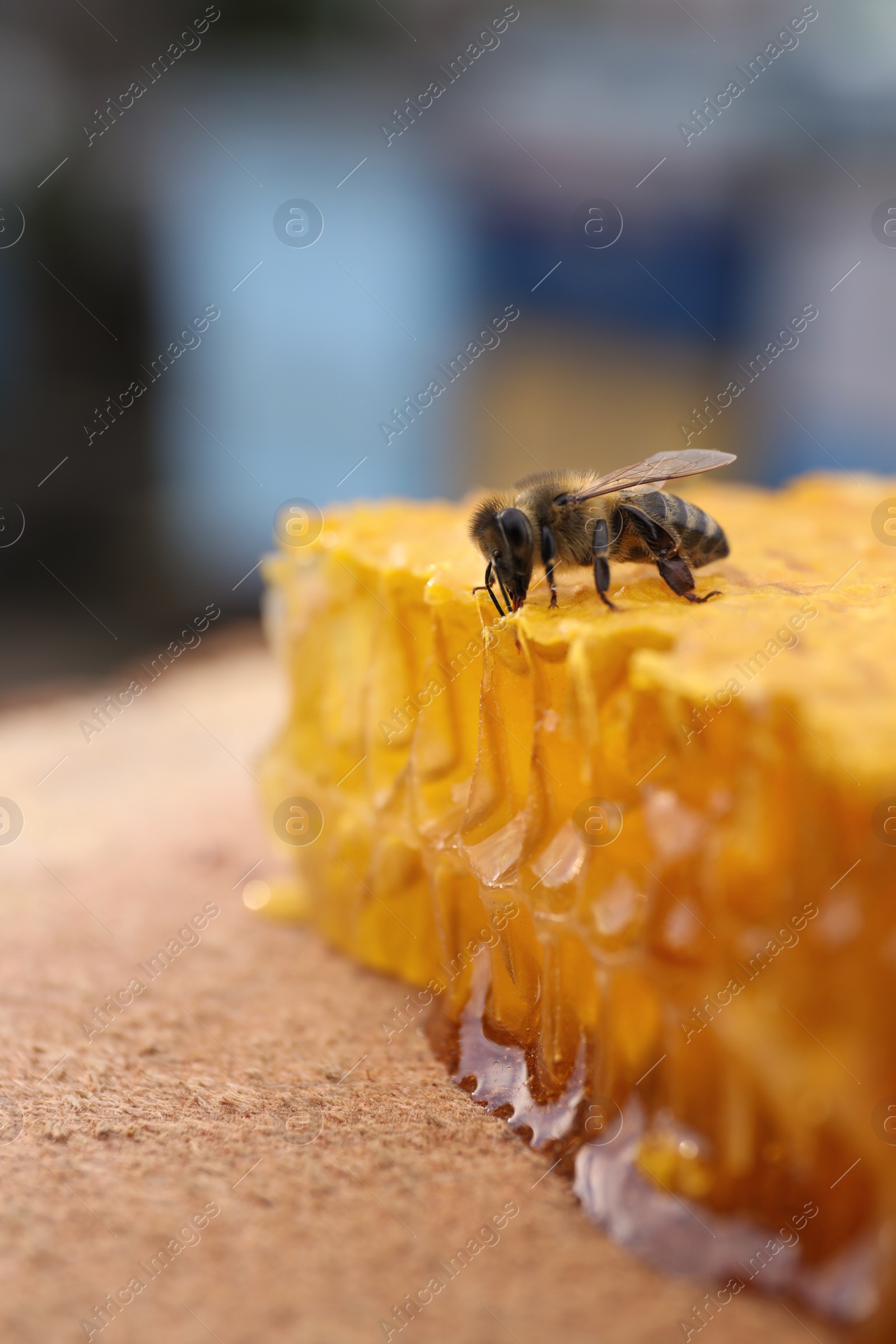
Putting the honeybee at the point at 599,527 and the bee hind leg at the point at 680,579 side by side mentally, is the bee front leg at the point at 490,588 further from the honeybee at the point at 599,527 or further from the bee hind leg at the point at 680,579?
the bee hind leg at the point at 680,579

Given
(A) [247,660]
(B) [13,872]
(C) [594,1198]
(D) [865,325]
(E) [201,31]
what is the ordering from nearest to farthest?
(C) [594,1198] → (B) [13,872] → (A) [247,660] → (E) [201,31] → (D) [865,325]

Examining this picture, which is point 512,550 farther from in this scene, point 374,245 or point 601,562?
point 374,245

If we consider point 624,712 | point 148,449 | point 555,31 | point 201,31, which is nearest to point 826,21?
point 555,31

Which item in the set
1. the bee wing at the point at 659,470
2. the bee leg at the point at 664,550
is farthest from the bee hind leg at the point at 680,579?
the bee wing at the point at 659,470

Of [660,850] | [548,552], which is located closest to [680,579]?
[548,552]

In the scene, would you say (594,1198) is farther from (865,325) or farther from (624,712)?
(865,325)

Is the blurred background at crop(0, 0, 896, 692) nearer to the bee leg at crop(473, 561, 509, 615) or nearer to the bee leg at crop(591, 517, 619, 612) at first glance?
the bee leg at crop(473, 561, 509, 615)
